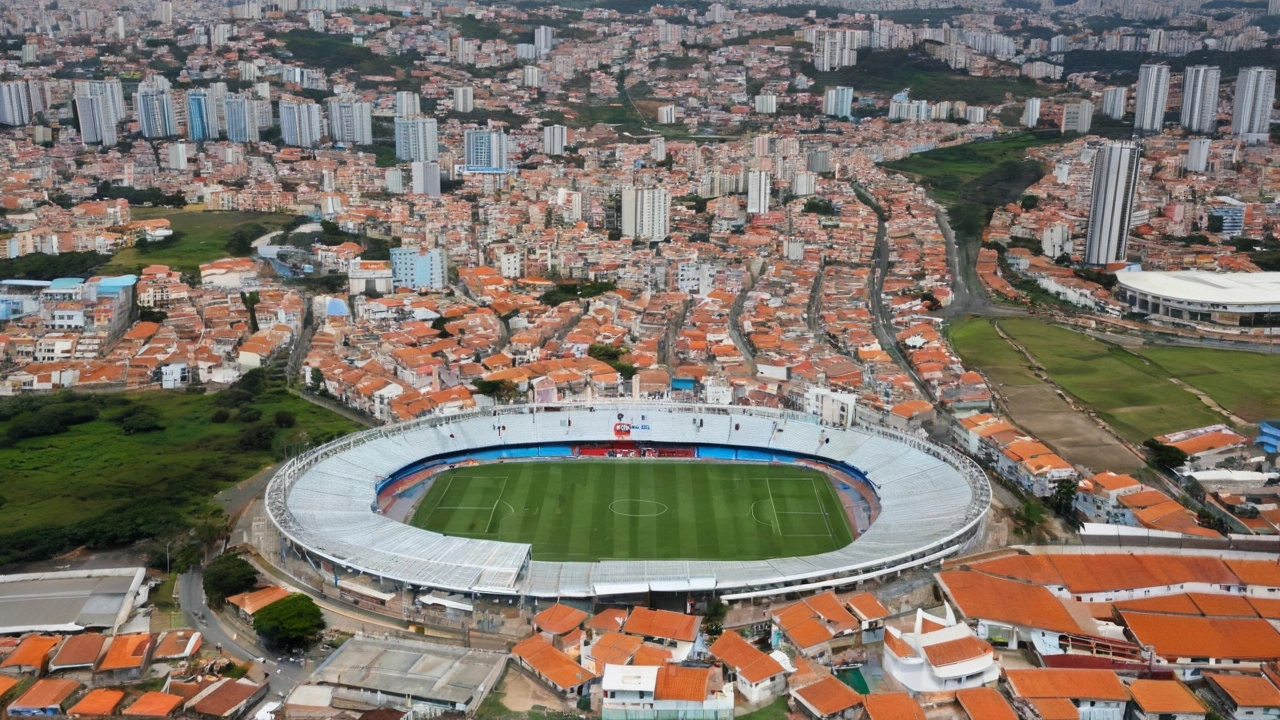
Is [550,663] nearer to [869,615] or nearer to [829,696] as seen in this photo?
[829,696]

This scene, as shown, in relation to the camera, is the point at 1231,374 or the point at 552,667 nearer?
the point at 552,667

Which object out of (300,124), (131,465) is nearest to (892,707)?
(131,465)

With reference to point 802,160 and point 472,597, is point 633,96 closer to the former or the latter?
point 802,160

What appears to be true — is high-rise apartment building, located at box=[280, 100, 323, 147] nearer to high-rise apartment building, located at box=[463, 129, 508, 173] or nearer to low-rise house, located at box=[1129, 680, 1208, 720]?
high-rise apartment building, located at box=[463, 129, 508, 173]

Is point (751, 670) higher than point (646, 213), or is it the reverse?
point (646, 213)

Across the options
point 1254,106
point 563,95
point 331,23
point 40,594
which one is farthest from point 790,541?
point 331,23

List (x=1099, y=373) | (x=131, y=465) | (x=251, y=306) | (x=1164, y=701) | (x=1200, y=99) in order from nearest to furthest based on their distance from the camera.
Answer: (x=1164, y=701)
(x=131, y=465)
(x=1099, y=373)
(x=251, y=306)
(x=1200, y=99)
